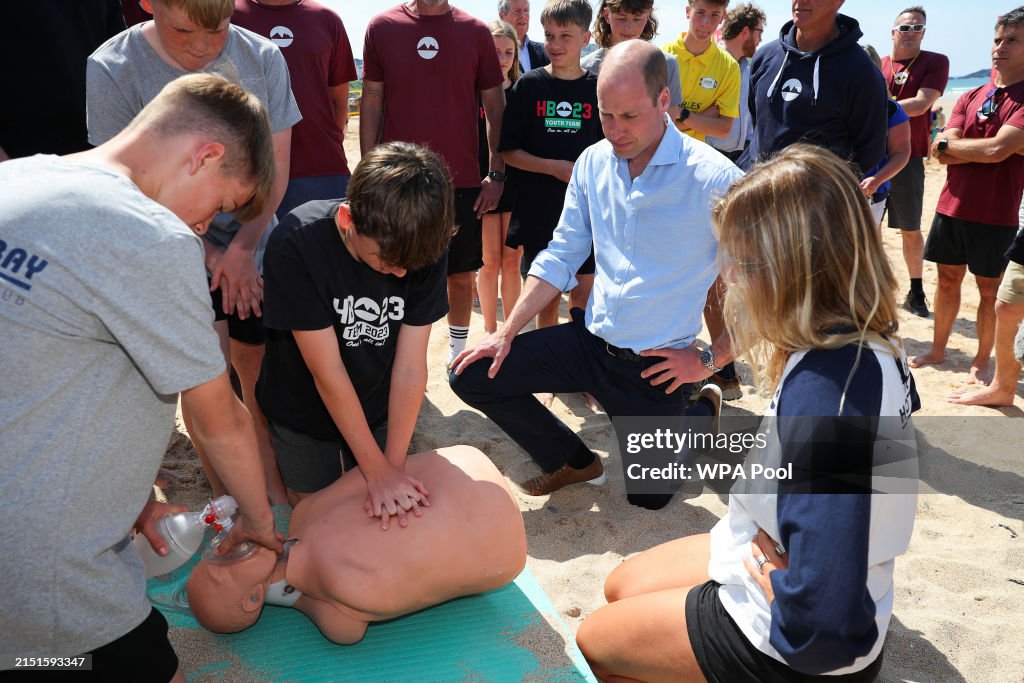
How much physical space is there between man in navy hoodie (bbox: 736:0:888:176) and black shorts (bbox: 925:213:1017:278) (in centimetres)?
103

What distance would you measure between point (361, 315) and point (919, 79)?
504 cm

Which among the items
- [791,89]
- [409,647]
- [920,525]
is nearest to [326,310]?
[409,647]

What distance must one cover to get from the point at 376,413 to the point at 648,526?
1.15 metres

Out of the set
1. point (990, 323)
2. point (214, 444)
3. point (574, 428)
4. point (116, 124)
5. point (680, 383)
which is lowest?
point (574, 428)

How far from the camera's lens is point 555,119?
393 cm

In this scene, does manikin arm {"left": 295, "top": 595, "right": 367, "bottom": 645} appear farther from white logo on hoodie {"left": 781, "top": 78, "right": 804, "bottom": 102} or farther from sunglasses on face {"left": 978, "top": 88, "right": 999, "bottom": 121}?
sunglasses on face {"left": 978, "top": 88, "right": 999, "bottom": 121}

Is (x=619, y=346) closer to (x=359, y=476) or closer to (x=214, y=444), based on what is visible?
(x=359, y=476)

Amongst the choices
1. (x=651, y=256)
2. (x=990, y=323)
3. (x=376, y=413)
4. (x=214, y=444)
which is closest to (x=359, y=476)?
(x=376, y=413)

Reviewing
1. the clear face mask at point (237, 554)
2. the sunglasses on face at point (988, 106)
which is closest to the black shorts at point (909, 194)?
the sunglasses on face at point (988, 106)

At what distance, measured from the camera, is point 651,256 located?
2.86 metres

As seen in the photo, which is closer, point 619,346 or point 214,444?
point 214,444

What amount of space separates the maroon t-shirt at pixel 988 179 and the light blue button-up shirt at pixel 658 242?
2193 millimetres

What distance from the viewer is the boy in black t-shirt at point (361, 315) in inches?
77.4

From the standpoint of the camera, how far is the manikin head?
6.64 ft
